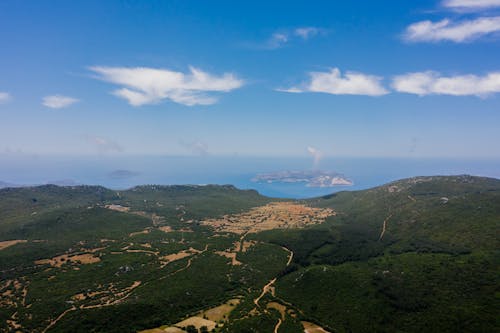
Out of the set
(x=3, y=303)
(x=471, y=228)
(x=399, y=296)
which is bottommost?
(x=3, y=303)

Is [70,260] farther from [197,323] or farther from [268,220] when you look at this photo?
[268,220]

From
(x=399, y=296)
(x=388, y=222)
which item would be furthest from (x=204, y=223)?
(x=399, y=296)

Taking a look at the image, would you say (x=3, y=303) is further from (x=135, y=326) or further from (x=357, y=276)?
(x=357, y=276)

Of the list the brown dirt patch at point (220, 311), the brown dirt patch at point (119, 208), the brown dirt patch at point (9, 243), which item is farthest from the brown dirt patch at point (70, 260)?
the brown dirt patch at point (119, 208)

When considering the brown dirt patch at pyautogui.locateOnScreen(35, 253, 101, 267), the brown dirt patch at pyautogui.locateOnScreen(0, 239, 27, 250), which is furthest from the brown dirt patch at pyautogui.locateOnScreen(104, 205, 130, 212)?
the brown dirt patch at pyautogui.locateOnScreen(35, 253, 101, 267)

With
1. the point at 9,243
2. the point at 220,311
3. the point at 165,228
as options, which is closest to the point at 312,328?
the point at 220,311

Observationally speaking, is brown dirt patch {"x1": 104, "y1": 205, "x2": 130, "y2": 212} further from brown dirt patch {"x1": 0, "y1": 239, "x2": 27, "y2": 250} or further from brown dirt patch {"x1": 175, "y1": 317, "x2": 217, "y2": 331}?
brown dirt patch {"x1": 175, "y1": 317, "x2": 217, "y2": 331}

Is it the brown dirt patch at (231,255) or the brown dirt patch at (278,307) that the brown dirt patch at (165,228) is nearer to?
the brown dirt patch at (231,255)

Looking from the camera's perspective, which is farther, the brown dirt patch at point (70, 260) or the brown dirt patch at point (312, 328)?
the brown dirt patch at point (70, 260)
